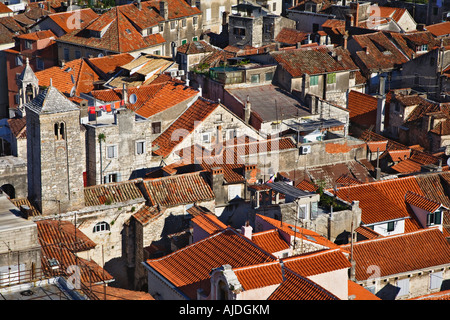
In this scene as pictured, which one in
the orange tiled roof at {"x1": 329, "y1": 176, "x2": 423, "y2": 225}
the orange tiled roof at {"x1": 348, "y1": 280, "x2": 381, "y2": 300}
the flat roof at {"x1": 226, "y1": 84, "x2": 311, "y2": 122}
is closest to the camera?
the orange tiled roof at {"x1": 348, "y1": 280, "x2": 381, "y2": 300}

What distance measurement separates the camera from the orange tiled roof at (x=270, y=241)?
38969mm

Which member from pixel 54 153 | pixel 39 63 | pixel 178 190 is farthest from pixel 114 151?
pixel 39 63

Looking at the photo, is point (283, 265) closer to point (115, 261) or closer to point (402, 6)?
point (115, 261)

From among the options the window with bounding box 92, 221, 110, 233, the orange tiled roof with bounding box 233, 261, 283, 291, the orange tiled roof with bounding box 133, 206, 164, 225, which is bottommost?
the window with bounding box 92, 221, 110, 233

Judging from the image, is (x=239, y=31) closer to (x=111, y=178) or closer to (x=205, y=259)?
(x=111, y=178)

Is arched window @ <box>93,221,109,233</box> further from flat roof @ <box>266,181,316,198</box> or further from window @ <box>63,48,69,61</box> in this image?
window @ <box>63,48,69,61</box>

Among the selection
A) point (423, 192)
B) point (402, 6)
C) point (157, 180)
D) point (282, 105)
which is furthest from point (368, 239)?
point (402, 6)

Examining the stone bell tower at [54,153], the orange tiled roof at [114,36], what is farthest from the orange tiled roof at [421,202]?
the orange tiled roof at [114,36]

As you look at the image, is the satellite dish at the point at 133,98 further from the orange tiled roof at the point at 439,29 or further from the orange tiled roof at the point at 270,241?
the orange tiled roof at the point at 439,29

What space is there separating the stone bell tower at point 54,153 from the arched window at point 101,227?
1.37m

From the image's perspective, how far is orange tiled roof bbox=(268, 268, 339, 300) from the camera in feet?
109

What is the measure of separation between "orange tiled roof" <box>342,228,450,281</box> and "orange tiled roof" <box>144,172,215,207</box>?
9.37 meters

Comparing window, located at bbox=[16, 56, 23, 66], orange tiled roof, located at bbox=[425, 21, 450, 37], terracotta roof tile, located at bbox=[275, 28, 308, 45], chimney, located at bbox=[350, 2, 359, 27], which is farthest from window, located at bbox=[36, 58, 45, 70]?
orange tiled roof, located at bbox=[425, 21, 450, 37]

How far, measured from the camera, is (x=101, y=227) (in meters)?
45.9
